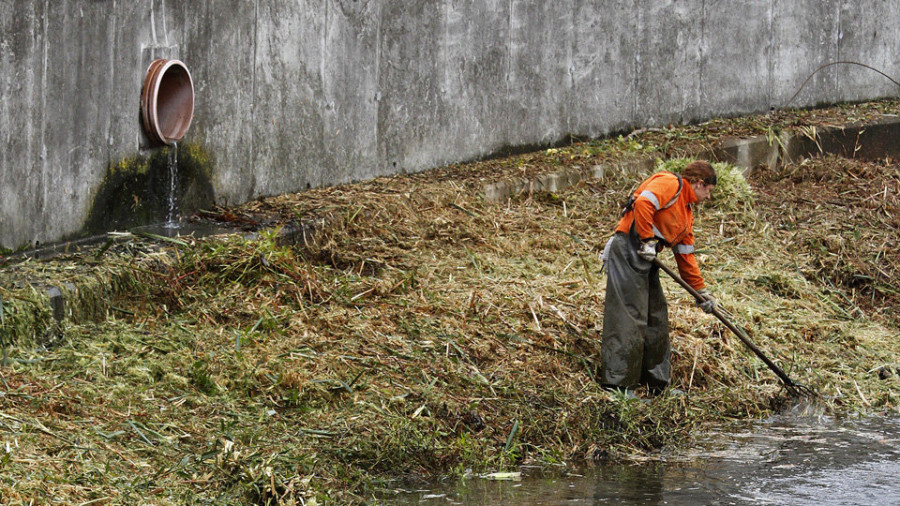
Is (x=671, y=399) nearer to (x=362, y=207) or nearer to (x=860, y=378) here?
(x=860, y=378)

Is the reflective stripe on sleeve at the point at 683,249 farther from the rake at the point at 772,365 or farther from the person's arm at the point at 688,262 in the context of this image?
the rake at the point at 772,365

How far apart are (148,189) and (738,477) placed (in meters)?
4.28

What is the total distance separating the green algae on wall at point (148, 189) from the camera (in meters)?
7.45

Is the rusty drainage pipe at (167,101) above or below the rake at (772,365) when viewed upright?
above

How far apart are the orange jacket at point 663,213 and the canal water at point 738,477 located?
1.17 meters

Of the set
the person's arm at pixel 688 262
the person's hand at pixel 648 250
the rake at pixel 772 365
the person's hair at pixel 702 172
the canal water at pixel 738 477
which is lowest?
the canal water at pixel 738 477

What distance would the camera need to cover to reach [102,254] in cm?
688

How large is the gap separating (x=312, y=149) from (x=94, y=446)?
451 centimetres

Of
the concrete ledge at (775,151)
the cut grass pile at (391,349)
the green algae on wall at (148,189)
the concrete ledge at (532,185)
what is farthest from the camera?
the concrete ledge at (775,151)

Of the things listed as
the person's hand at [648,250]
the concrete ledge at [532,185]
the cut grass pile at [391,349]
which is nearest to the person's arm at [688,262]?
the person's hand at [648,250]

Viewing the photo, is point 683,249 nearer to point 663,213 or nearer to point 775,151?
point 663,213

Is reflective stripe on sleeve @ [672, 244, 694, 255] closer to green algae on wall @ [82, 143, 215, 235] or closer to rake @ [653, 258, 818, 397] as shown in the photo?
rake @ [653, 258, 818, 397]

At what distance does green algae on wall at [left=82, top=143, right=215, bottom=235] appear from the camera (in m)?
7.45

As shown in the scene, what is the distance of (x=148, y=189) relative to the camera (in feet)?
25.6
